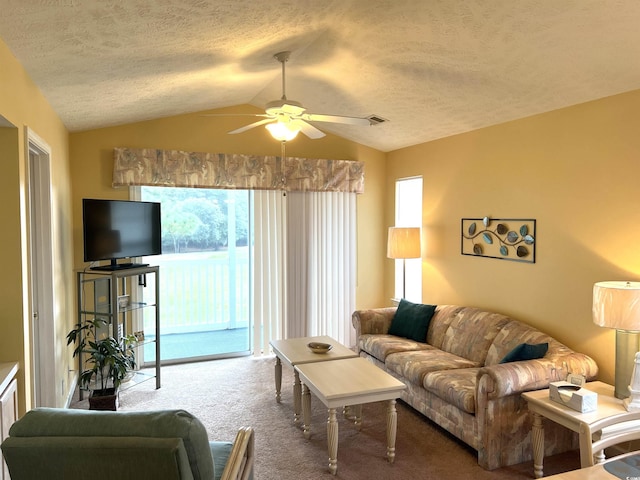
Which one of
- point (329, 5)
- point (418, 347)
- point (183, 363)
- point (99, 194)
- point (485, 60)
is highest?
point (329, 5)

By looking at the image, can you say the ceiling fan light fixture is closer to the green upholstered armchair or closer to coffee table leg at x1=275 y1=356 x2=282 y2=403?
coffee table leg at x1=275 y1=356 x2=282 y2=403

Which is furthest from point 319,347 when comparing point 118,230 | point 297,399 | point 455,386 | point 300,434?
point 118,230

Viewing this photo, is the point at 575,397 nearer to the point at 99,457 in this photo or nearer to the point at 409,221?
A: the point at 99,457

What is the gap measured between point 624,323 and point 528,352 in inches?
26.3

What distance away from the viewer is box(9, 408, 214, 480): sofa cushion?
147 cm

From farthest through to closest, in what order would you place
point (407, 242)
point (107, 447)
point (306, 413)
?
1. point (407, 242)
2. point (306, 413)
3. point (107, 447)

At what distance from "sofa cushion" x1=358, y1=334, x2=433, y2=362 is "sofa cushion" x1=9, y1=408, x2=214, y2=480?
282 centimetres

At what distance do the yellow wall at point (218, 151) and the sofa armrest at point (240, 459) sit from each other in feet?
10.5

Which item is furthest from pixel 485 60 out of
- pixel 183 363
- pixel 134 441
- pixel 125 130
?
pixel 183 363

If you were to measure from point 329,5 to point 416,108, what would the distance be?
1698 mm

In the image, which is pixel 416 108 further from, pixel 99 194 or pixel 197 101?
pixel 99 194

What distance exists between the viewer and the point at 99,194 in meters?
4.62

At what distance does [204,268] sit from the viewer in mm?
6379

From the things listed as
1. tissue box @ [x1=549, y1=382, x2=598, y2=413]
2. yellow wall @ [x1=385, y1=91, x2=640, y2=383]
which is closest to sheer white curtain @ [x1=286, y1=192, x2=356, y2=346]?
yellow wall @ [x1=385, y1=91, x2=640, y2=383]
